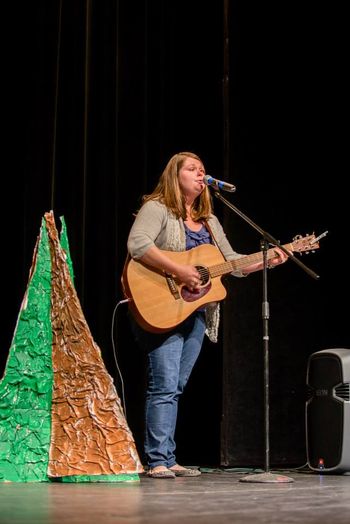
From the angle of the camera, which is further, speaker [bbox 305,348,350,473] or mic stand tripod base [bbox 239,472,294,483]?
speaker [bbox 305,348,350,473]

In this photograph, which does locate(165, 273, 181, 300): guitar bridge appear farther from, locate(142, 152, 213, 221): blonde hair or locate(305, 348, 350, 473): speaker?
locate(305, 348, 350, 473): speaker

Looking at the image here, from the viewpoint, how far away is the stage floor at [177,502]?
197 centimetres

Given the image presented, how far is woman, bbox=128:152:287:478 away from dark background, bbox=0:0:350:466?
626 mm

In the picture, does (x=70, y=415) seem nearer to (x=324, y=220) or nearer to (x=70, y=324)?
(x=70, y=324)

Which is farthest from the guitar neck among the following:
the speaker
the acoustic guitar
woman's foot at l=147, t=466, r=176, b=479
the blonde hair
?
woman's foot at l=147, t=466, r=176, b=479

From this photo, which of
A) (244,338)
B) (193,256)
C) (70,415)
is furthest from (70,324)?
(244,338)

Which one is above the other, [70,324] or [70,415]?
[70,324]

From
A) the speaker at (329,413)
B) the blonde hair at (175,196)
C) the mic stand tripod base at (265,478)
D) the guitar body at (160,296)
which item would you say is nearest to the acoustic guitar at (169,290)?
the guitar body at (160,296)

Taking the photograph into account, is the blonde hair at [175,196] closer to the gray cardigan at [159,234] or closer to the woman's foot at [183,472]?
the gray cardigan at [159,234]

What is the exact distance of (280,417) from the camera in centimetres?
445

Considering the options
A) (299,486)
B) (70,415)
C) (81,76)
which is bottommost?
(299,486)

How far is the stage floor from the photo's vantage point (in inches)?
77.5

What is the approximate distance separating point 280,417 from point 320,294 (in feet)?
2.47

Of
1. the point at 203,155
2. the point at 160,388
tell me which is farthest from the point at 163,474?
the point at 203,155
